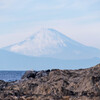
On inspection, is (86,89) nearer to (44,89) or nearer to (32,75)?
(44,89)

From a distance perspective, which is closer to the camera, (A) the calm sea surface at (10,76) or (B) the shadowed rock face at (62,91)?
(B) the shadowed rock face at (62,91)

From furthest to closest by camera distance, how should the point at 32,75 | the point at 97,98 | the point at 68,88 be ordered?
the point at 32,75, the point at 68,88, the point at 97,98

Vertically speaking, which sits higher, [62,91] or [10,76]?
[10,76]

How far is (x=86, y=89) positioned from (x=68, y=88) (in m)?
1.38

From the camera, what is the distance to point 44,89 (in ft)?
67.4

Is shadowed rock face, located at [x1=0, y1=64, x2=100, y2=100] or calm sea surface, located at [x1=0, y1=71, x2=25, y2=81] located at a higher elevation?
calm sea surface, located at [x1=0, y1=71, x2=25, y2=81]

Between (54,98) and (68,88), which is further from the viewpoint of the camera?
(68,88)

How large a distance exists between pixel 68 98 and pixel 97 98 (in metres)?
1.37

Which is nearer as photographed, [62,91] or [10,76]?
[62,91]

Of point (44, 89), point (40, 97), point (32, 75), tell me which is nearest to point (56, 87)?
point (44, 89)

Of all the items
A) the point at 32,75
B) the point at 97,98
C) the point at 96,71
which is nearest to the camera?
the point at 97,98

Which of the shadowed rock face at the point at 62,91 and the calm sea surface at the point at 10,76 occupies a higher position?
the calm sea surface at the point at 10,76

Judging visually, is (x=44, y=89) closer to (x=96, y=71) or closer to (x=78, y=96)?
(x=78, y=96)

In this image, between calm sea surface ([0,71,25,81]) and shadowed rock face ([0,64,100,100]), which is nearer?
shadowed rock face ([0,64,100,100])
